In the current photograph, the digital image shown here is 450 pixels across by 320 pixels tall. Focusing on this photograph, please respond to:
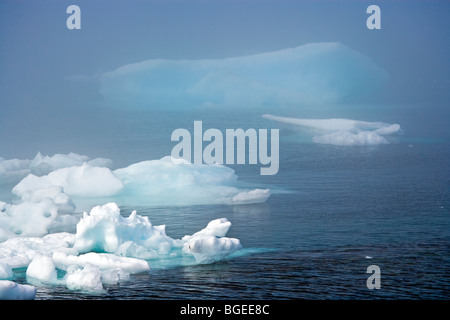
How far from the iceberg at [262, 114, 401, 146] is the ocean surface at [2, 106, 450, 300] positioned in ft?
0.31

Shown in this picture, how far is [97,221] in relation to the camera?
34.5 feet

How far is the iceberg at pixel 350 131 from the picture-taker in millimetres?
12164

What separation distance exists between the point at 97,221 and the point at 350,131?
13.6 ft

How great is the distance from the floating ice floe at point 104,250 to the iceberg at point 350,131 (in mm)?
2185

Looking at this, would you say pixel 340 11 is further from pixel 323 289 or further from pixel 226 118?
pixel 323 289

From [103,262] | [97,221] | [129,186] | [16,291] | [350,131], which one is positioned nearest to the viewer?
[16,291]

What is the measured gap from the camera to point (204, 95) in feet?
41.8

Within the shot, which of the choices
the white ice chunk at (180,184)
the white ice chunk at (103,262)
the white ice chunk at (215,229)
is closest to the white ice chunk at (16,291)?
the white ice chunk at (103,262)

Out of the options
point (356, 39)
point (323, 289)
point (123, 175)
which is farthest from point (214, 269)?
point (356, 39)

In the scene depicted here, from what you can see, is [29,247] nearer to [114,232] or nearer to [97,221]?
[97,221]

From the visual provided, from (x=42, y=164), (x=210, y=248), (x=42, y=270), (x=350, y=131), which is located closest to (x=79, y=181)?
(x=42, y=164)

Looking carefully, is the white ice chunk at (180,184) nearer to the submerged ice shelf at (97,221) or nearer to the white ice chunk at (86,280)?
the submerged ice shelf at (97,221)

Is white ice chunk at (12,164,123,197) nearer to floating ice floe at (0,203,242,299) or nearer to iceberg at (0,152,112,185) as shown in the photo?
iceberg at (0,152,112,185)

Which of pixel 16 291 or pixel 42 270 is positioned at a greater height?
pixel 42 270
